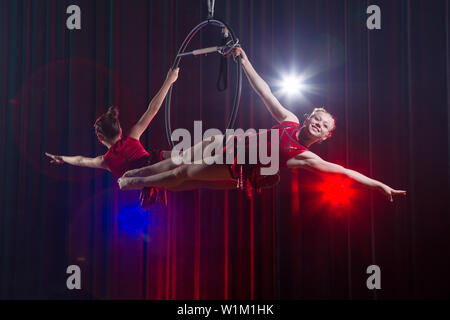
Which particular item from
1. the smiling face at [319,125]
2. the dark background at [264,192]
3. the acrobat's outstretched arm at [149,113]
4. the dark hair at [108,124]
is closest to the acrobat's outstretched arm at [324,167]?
the smiling face at [319,125]

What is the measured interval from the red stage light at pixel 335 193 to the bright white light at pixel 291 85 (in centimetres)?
71

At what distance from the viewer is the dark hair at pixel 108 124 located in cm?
331

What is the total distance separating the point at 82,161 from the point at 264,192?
1499 mm

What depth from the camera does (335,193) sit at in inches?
122

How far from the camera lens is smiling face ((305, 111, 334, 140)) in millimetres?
2842

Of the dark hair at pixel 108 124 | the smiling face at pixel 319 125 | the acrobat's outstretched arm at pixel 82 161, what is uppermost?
the dark hair at pixel 108 124

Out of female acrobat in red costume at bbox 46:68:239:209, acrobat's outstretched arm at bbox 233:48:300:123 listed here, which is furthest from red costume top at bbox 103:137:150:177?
acrobat's outstretched arm at bbox 233:48:300:123

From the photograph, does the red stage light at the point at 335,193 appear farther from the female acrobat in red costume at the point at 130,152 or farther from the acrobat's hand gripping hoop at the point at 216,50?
the acrobat's hand gripping hoop at the point at 216,50

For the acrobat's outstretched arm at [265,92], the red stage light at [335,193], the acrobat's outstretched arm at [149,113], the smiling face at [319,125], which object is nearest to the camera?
the smiling face at [319,125]

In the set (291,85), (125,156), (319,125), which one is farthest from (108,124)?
(319,125)

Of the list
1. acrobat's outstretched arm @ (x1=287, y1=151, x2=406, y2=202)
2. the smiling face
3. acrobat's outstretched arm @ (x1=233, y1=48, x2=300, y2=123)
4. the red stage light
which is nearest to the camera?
acrobat's outstretched arm @ (x1=287, y1=151, x2=406, y2=202)

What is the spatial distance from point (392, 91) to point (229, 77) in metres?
1.28

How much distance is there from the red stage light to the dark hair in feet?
5.52

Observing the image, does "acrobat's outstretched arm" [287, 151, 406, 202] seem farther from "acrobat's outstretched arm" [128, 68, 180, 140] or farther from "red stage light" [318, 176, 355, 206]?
"acrobat's outstretched arm" [128, 68, 180, 140]
